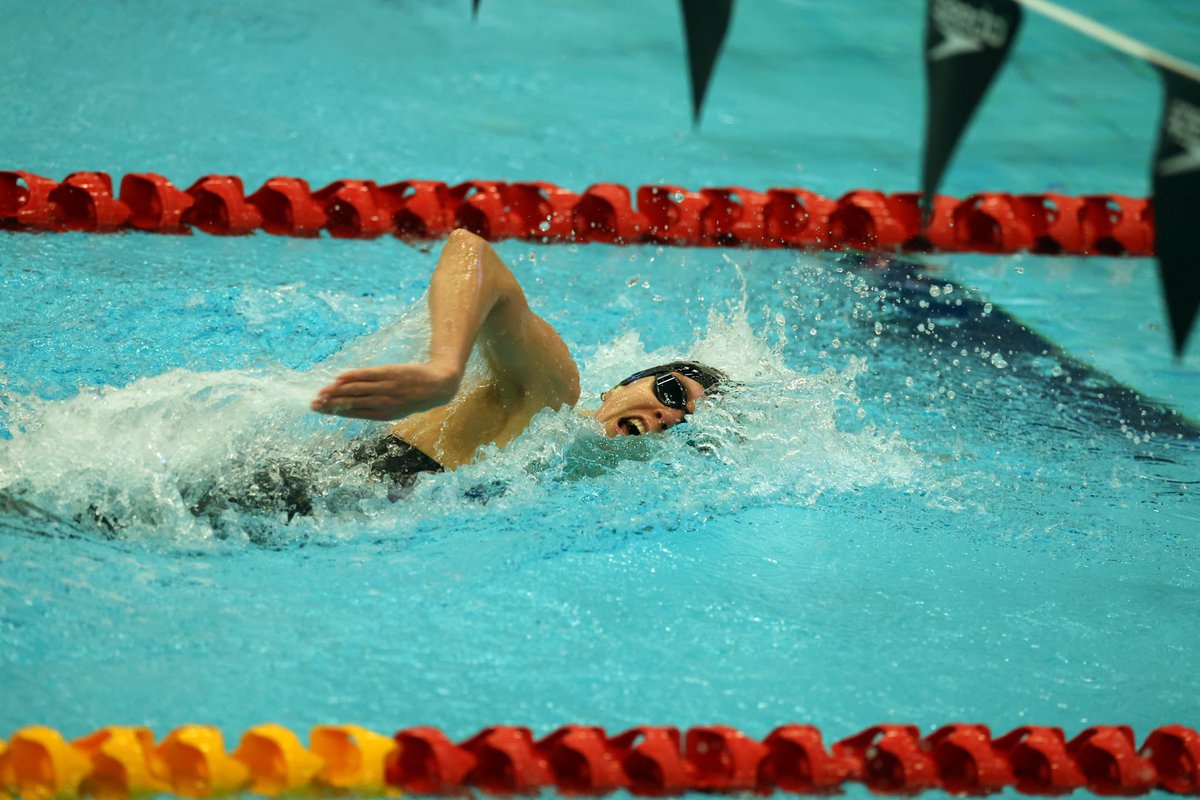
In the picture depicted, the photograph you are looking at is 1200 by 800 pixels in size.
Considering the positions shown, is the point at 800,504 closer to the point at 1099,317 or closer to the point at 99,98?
the point at 1099,317

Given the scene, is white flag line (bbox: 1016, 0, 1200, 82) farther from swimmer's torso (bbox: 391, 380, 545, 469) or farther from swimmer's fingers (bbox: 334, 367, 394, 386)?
swimmer's torso (bbox: 391, 380, 545, 469)

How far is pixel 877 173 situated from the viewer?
18.4 feet

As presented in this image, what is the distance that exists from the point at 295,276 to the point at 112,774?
2.38 metres

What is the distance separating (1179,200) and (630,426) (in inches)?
53.5

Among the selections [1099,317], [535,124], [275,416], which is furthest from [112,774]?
[535,124]

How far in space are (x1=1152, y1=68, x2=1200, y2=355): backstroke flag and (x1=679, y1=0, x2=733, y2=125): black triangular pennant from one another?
2.61 ft

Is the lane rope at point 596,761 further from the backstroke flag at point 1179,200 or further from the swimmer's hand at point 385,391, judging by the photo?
the backstroke flag at point 1179,200

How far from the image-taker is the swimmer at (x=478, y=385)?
217 cm

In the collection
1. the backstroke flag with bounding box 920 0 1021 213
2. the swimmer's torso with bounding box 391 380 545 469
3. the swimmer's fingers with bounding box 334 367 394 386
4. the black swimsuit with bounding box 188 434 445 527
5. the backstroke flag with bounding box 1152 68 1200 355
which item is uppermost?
Answer: the backstroke flag with bounding box 920 0 1021 213

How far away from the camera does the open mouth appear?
291 cm

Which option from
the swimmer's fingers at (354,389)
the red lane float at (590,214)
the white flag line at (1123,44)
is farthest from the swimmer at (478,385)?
the red lane float at (590,214)

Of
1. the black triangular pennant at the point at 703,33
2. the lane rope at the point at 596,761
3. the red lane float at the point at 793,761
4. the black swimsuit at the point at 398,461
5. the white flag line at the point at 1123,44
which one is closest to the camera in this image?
the white flag line at the point at 1123,44

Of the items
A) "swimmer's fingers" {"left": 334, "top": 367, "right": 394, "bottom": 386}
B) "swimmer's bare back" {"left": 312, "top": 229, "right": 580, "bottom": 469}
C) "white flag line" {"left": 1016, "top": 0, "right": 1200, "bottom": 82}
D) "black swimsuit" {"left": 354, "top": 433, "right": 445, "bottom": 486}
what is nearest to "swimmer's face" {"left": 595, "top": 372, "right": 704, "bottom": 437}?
"swimmer's bare back" {"left": 312, "top": 229, "right": 580, "bottom": 469}

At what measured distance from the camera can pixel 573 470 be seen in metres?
2.95
